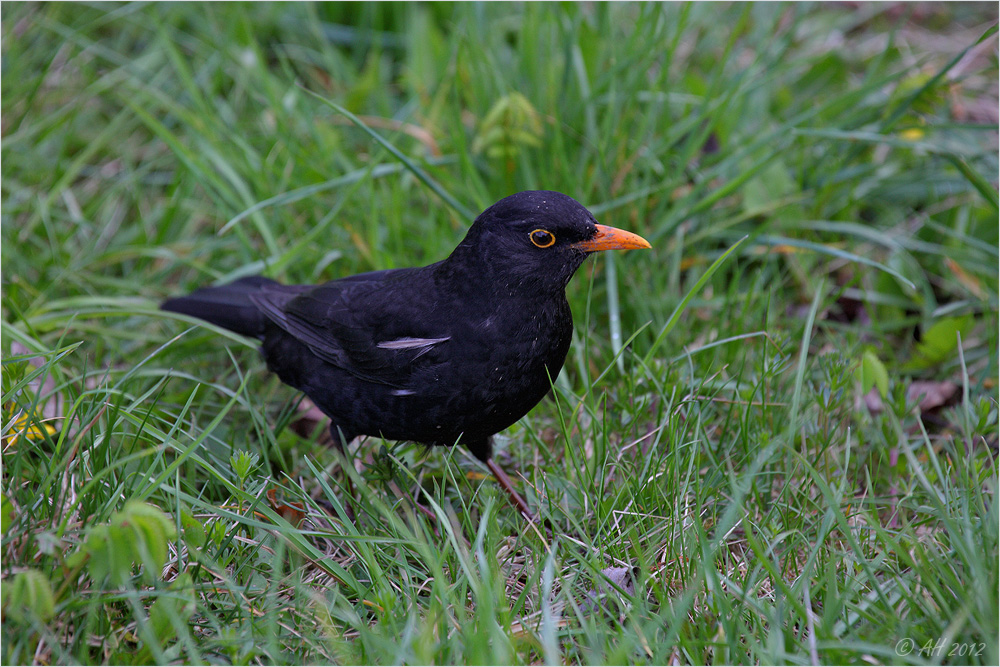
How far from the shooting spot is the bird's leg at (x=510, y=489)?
3.40 meters

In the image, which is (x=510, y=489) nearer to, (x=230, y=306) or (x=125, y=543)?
(x=125, y=543)

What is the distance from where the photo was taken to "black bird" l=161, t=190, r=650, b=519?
320 centimetres

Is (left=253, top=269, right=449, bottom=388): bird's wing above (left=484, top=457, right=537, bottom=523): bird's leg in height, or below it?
above

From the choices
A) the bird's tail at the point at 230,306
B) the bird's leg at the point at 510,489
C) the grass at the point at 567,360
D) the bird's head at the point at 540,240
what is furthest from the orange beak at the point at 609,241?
the bird's tail at the point at 230,306

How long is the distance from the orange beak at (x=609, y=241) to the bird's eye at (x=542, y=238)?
0.35 ft

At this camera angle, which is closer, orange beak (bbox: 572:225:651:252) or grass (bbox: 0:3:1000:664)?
grass (bbox: 0:3:1000:664)

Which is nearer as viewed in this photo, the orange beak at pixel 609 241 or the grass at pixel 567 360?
the grass at pixel 567 360

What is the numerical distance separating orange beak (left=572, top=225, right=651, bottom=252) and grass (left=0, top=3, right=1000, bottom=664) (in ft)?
0.97

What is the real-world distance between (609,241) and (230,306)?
1999 mm

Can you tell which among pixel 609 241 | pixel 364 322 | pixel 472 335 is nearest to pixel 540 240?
pixel 609 241

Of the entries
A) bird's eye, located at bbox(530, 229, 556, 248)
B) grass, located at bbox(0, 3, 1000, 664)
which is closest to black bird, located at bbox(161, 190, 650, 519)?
Result: bird's eye, located at bbox(530, 229, 556, 248)

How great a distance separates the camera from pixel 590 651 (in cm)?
256

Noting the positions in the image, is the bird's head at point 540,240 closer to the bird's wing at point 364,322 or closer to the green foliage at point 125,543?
the bird's wing at point 364,322

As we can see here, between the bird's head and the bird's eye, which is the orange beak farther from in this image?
the bird's eye
